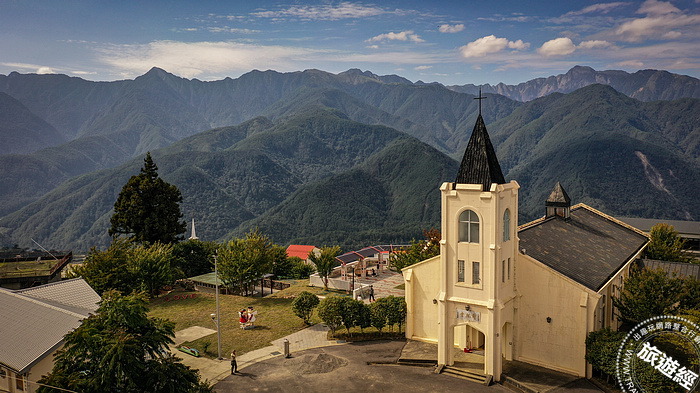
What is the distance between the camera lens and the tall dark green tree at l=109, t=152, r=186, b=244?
5416 centimetres

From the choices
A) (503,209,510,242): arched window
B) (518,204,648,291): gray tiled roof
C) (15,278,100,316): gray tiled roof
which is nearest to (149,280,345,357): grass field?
(15,278,100,316): gray tiled roof

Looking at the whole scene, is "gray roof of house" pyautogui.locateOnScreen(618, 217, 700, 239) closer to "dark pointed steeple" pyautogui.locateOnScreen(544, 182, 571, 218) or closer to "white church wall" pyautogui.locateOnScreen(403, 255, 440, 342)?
"dark pointed steeple" pyautogui.locateOnScreen(544, 182, 571, 218)

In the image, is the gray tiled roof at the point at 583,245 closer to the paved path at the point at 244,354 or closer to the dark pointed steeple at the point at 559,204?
the dark pointed steeple at the point at 559,204

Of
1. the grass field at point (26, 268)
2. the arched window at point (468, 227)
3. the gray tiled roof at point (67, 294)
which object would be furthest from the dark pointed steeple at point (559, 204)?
the grass field at point (26, 268)

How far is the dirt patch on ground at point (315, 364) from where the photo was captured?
90.9 feet

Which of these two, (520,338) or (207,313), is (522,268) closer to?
(520,338)

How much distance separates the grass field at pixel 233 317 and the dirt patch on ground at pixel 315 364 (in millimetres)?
4340

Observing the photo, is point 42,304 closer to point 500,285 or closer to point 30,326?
point 30,326

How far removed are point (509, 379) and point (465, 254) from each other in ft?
23.9

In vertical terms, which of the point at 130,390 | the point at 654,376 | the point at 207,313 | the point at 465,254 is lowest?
the point at 207,313

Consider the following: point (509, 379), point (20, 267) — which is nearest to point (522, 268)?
point (509, 379)

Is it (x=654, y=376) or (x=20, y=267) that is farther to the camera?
(x=20, y=267)

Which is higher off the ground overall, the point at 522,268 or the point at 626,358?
the point at 522,268

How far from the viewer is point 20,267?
50.1 meters
